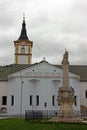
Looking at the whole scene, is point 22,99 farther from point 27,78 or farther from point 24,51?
point 24,51

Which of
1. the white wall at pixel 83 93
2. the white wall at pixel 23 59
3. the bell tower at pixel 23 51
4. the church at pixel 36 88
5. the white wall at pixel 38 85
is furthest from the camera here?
the bell tower at pixel 23 51

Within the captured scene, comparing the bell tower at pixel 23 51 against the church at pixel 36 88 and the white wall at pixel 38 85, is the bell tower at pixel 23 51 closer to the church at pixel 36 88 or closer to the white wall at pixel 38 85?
the church at pixel 36 88

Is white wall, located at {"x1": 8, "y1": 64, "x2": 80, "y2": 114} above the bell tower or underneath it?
underneath

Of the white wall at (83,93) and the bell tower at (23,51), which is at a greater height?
the bell tower at (23,51)

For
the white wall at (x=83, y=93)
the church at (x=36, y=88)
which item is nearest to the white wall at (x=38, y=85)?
the church at (x=36, y=88)

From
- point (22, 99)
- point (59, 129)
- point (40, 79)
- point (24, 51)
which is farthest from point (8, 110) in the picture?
point (59, 129)

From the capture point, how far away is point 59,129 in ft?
82.0

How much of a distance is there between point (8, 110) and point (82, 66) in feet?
78.6

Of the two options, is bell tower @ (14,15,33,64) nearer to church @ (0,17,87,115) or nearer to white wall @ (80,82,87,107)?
church @ (0,17,87,115)

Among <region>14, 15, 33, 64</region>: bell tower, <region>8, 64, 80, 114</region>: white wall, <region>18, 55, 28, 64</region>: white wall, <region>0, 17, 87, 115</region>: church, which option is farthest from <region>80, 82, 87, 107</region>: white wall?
<region>18, 55, 28, 64</region>: white wall

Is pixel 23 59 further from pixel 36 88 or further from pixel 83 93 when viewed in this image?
pixel 83 93

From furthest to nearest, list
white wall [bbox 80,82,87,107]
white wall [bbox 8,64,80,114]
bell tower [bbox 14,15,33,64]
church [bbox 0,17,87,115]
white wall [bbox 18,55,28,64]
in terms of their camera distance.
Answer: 1. bell tower [bbox 14,15,33,64]
2. white wall [bbox 18,55,28,64]
3. white wall [bbox 80,82,87,107]
4. white wall [bbox 8,64,80,114]
5. church [bbox 0,17,87,115]

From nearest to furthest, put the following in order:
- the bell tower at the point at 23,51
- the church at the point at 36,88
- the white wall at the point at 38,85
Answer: the church at the point at 36,88
the white wall at the point at 38,85
the bell tower at the point at 23,51

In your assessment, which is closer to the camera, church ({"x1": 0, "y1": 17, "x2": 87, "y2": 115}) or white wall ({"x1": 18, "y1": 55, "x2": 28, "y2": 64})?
church ({"x1": 0, "y1": 17, "x2": 87, "y2": 115})
